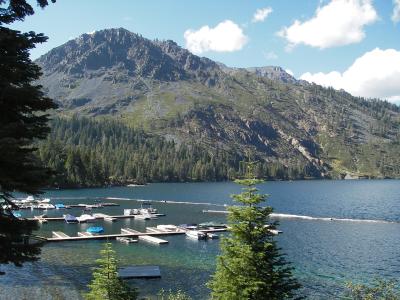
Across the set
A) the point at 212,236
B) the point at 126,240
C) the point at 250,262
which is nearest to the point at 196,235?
the point at 212,236

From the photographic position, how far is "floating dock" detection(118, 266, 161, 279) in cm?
5522

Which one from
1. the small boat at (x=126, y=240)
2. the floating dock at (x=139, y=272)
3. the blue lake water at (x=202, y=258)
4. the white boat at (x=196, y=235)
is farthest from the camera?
the white boat at (x=196, y=235)

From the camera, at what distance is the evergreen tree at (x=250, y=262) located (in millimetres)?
27891

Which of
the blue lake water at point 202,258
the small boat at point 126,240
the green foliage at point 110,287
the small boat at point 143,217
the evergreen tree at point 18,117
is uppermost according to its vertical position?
the evergreen tree at point 18,117

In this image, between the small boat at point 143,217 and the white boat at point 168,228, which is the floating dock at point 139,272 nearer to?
the white boat at point 168,228

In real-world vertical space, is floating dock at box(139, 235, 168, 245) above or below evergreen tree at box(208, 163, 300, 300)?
below

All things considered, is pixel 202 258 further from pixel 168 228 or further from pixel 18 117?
pixel 18 117

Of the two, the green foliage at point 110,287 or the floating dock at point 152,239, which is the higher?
the green foliage at point 110,287

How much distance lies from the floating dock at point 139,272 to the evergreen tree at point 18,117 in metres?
42.6

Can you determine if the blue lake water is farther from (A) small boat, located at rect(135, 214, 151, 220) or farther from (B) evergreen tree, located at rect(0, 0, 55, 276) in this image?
(B) evergreen tree, located at rect(0, 0, 55, 276)

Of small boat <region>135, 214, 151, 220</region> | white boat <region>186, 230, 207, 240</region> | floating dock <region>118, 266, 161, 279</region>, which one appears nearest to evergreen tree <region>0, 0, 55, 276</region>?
floating dock <region>118, 266, 161, 279</region>

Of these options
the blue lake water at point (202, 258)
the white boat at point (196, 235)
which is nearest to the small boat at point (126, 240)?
the blue lake water at point (202, 258)

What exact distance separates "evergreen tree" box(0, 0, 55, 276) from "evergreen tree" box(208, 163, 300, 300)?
16.6 metres

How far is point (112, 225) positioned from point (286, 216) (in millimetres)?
53699
